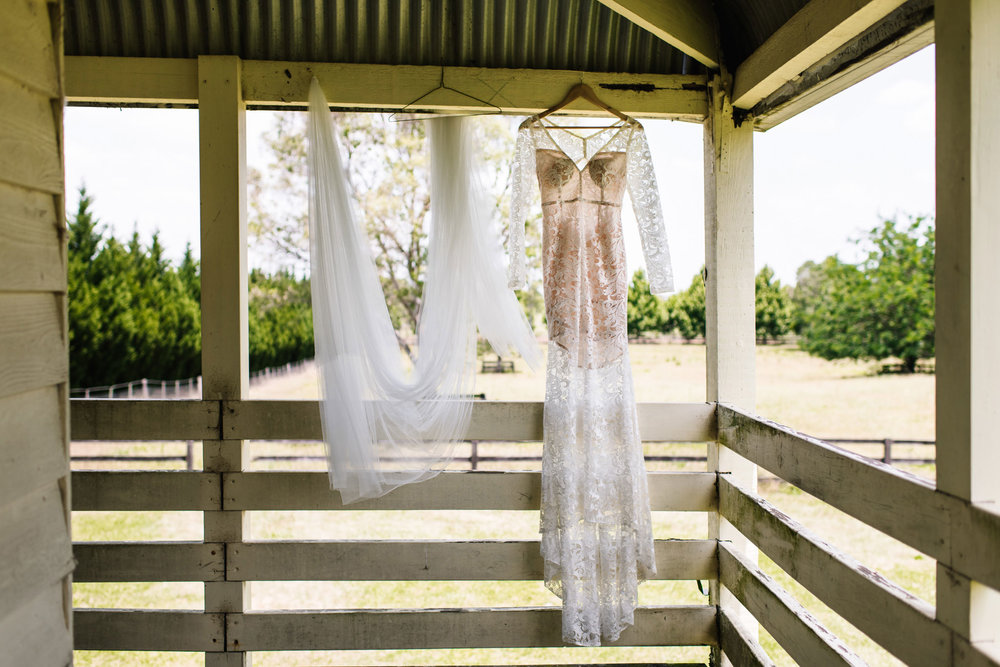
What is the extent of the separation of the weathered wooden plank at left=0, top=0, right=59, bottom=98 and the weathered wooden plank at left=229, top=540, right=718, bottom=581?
1766 mm

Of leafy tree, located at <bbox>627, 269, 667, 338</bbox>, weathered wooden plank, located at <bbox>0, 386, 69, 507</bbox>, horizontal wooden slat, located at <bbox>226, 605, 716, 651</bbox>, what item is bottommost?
horizontal wooden slat, located at <bbox>226, 605, 716, 651</bbox>

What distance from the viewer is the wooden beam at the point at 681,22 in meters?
2.25

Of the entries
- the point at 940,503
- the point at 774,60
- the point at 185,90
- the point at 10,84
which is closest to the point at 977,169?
the point at 940,503

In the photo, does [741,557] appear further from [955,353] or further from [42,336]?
[42,336]

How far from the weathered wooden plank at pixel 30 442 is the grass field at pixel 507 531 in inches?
45.6

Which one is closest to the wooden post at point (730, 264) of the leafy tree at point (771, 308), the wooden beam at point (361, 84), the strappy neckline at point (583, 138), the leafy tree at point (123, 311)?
the wooden beam at point (361, 84)

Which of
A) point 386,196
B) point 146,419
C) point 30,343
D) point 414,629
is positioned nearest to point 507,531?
point 386,196

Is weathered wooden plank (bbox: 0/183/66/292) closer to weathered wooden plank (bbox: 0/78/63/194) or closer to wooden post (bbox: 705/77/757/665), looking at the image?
weathered wooden plank (bbox: 0/78/63/194)

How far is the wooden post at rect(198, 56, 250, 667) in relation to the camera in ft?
8.13

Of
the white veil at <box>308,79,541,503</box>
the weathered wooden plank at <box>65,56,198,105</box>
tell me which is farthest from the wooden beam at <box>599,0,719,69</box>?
the weathered wooden plank at <box>65,56,198,105</box>

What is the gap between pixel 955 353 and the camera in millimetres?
1274

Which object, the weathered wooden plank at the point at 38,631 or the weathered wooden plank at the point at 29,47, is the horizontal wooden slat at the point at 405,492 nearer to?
the weathered wooden plank at the point at 38,631

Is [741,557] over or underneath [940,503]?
underneath

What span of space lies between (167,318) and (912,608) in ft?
39.5
